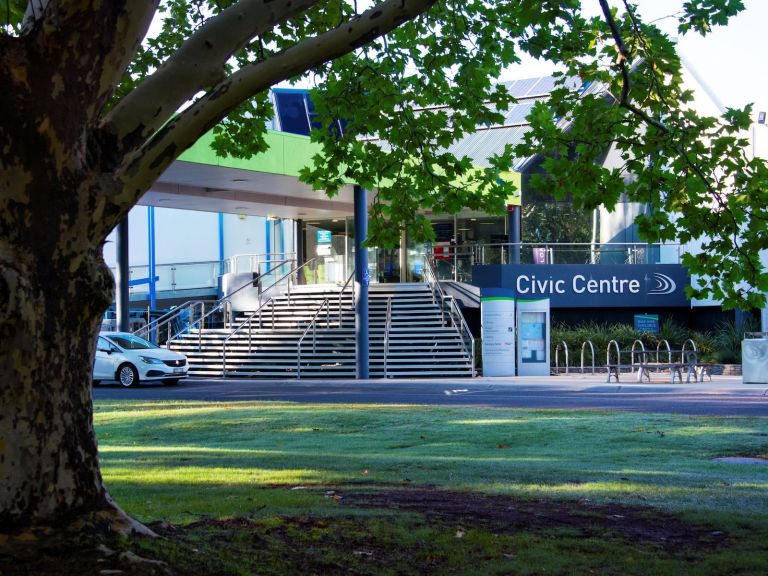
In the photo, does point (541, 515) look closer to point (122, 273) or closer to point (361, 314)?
point (361, 314)

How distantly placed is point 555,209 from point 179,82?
35.7 meters

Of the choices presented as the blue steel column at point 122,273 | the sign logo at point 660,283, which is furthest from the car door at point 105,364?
the sign logo at point 660,283

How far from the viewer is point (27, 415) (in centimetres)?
492

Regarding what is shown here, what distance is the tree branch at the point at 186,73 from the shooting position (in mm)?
5434

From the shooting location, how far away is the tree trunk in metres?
4.90

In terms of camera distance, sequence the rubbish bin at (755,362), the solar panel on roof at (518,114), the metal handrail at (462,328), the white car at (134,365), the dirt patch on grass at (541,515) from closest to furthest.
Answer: the dirt patch on grass at (541,515)
the rubbish bin at (755,362)
the white car at (134,365)
the metal handrail at (462,328)
the solar panel on roof at (518,114)

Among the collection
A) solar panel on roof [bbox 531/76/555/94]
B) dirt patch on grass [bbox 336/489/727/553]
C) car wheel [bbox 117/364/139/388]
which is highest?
solar panel on roof [bbox 531/76/555/94]

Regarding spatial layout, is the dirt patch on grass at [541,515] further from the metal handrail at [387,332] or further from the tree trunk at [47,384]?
the metal handrail at [387,332]

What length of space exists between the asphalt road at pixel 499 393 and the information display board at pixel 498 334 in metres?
1.75

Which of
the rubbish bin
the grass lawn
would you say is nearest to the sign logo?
the rubbish bin

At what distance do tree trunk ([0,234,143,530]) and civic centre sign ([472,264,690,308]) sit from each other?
30.5 m

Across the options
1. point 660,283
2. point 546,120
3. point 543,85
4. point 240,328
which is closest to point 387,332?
point 240,328

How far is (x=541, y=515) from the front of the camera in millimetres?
7273

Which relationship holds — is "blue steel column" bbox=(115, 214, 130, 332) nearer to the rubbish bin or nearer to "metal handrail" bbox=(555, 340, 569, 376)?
"metal handrail" bbox=(555, 340, 569, 376)
